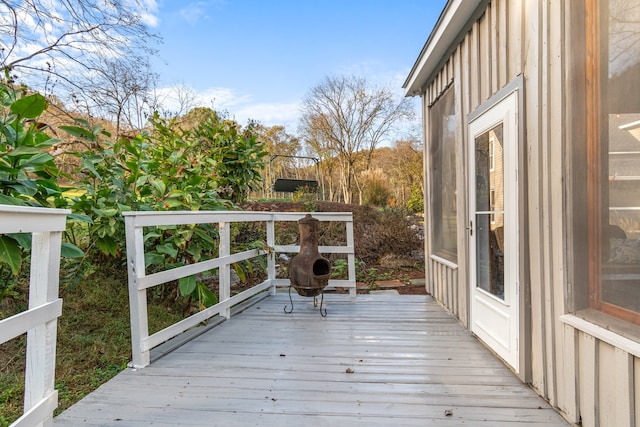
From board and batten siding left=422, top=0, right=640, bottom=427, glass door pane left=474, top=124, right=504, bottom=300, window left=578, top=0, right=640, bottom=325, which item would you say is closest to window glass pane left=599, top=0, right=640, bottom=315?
window left=578, top=0, right=640, bottom=325

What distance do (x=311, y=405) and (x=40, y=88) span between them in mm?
5835

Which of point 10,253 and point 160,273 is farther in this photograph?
point 160,273

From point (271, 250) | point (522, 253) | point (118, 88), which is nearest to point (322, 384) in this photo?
point (522, 253)

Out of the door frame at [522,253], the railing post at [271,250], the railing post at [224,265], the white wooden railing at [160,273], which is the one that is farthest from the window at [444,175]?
the railing post at [224,265]

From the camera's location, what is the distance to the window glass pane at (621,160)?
137 cm

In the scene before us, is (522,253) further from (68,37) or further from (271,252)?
(68,37)

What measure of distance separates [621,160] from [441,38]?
2286 mm

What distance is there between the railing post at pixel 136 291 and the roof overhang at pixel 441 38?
9.72 feet

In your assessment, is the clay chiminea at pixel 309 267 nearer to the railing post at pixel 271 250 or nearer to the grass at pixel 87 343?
the railing post at pixel 271 250

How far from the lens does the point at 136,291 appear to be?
7.47ft

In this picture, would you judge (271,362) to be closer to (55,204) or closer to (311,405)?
(311,405)

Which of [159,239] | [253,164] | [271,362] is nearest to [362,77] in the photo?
[253,164]

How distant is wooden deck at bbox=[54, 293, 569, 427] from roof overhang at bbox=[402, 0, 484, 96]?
8.82ft

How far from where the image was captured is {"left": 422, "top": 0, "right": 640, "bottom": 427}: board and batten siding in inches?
57.2
